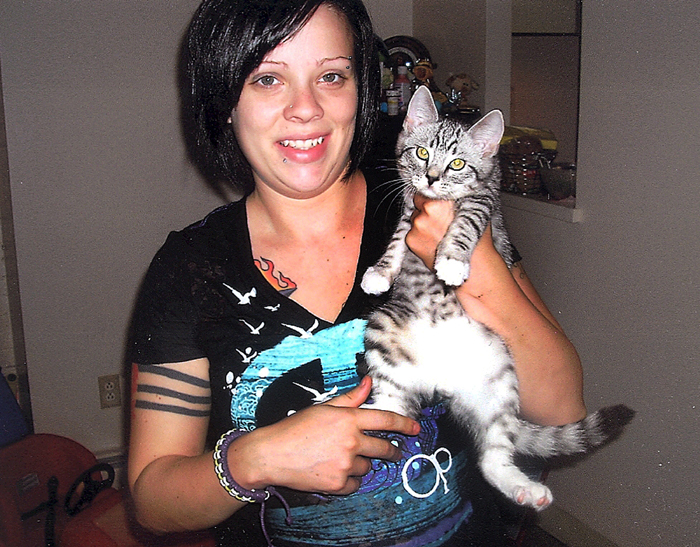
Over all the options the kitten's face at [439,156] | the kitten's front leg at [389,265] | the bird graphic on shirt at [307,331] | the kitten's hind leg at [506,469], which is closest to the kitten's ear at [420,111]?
the kitten's face at [439,156]

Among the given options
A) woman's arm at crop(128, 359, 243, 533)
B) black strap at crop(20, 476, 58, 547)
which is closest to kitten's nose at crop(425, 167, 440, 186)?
woman's arm at crop(128, 359, 243, 533)

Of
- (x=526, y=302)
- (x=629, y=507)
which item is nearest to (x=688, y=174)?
(x=526, y=302)

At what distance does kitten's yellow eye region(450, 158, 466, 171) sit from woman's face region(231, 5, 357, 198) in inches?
7.9

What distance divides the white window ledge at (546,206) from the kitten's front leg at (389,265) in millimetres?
148

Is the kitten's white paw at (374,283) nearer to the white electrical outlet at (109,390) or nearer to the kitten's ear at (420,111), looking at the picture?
the kitten's ear at (420,111)

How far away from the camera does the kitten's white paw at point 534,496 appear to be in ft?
2.27

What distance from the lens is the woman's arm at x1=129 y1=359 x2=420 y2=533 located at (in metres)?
0.62

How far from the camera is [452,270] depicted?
2.29ft

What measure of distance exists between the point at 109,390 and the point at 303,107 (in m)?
0.51

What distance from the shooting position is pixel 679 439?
0.64 meters

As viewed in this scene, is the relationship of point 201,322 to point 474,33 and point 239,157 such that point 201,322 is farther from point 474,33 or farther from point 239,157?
point 474,33

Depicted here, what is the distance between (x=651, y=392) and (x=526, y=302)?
0.58ft

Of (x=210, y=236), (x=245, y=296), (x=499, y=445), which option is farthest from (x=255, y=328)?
(x=499, y=445)

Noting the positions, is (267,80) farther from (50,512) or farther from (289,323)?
(50,512)
